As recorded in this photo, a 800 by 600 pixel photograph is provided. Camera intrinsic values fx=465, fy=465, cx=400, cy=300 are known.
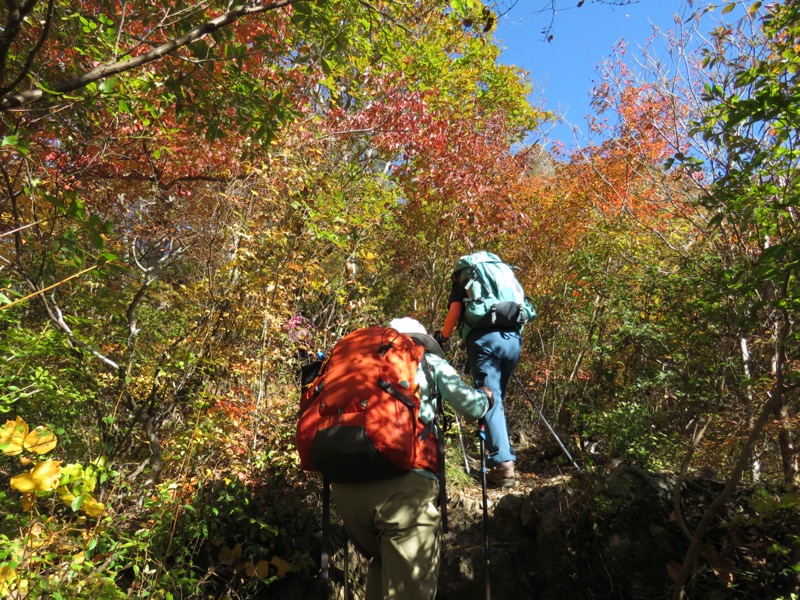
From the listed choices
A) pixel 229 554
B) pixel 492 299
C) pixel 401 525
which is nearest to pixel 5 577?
pixel 401 525

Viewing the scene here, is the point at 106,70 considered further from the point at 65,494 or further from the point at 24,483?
the point at 65,494

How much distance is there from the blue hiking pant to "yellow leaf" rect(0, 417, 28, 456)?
2.89m

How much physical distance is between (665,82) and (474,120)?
12.0 ft

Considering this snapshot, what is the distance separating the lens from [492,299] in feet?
12.6

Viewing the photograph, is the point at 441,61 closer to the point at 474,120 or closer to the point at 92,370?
the point at 474,120

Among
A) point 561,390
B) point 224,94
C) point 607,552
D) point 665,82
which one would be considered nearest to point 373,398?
point 607,552

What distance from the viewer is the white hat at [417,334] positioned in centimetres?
278

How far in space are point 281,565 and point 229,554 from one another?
1.23 ft

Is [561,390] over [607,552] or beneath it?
over

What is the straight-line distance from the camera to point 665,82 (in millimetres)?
4738

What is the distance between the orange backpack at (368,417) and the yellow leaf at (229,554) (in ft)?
4.79

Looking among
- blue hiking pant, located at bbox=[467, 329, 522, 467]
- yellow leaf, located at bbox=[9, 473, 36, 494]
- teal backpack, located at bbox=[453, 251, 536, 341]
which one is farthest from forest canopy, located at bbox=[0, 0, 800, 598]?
teal backpack, located at bbox=[453, 251, 536, 341]

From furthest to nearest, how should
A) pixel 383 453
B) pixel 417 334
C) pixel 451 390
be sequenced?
pixel 417 334 < pixel 451 390 < pixel 383 453

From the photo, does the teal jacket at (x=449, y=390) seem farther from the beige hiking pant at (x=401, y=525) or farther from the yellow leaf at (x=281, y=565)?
the yellow leaf at (x=281, y=565)
